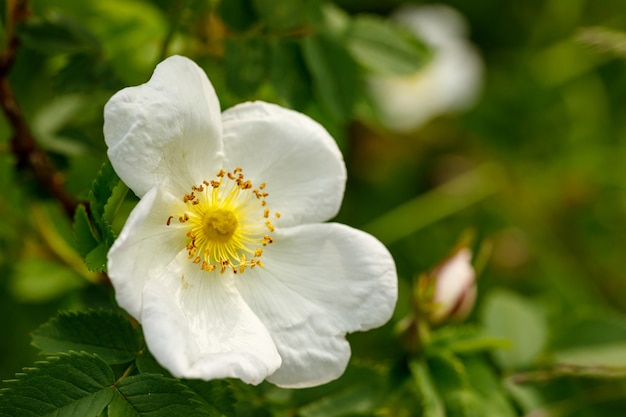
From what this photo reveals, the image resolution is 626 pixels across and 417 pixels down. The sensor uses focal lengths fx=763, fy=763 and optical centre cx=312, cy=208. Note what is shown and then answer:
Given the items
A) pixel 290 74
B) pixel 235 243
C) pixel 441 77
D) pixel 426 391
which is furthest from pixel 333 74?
pixel 441 77

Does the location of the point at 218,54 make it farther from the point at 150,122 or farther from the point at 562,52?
the point at 562,52

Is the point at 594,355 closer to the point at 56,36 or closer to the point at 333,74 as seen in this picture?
the point at 333,74

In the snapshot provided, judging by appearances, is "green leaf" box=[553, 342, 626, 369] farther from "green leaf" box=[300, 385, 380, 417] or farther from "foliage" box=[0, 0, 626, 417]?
"green leaf" box=[300, 385, 380, 417]

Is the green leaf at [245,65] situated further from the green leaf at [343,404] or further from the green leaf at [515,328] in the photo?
the green leaf at [515,328]

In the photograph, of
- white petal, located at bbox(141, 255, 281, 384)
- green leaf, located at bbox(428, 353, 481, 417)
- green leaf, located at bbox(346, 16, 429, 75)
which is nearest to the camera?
white petal, located at bbox(141, 255, 281, 384)

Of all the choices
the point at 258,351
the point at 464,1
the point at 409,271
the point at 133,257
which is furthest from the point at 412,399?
the point at 464,1

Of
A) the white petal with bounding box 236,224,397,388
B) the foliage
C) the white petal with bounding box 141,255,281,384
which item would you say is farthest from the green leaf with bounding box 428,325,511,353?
the white petal with bounding box 141,255,281,384

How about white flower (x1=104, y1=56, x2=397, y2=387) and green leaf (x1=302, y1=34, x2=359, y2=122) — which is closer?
white flower (x1=104, y1=56, x2=397, y2=387)
